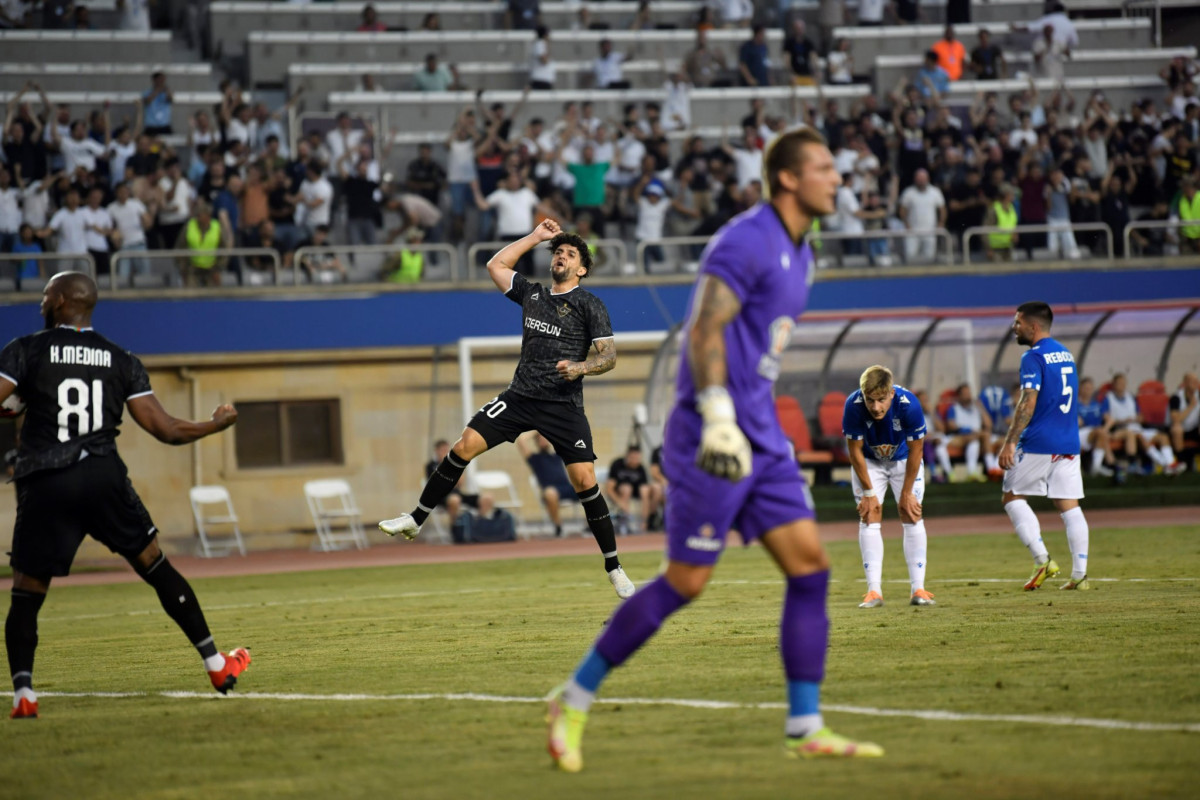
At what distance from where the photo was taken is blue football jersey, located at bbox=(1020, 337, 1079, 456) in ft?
39.1

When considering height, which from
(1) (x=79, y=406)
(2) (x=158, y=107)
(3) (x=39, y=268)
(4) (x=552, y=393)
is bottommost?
(4) (x=552, y=393)

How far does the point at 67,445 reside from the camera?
24.1 ft

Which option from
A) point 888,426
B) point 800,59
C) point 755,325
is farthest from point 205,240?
point 755,325

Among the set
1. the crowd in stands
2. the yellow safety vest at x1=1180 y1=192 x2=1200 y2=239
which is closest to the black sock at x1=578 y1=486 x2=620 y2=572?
the crowd in stands

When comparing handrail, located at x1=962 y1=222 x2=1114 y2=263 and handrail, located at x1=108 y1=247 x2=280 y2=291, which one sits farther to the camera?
→ handrail, located at x1=962 y1=222 x2=1114 y2=263

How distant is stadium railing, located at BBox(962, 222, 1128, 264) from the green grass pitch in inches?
533

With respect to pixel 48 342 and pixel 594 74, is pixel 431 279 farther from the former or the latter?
pixel 48 342

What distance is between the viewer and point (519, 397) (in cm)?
1155

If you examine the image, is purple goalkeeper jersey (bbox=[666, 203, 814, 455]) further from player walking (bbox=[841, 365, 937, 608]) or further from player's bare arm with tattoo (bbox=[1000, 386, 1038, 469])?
player's bare arm with tattoo (bbox=[1000, 386, 1038, 469])

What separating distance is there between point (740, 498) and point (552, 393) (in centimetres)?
608

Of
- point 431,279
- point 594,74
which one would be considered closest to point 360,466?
point 431,279

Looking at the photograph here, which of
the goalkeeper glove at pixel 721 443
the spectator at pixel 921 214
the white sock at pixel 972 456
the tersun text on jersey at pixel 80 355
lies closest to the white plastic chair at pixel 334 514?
the white sock at pixel 972 456

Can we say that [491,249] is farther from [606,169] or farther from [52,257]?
[52,257]

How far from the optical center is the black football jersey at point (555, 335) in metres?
11.5
